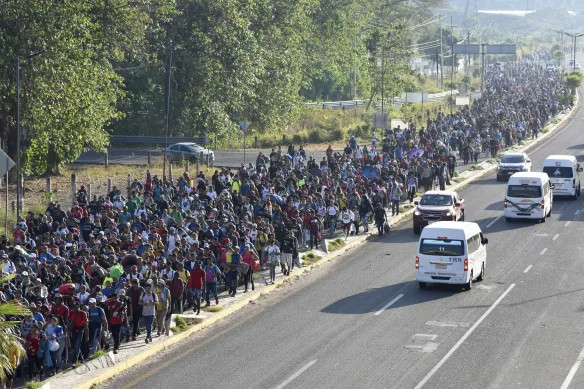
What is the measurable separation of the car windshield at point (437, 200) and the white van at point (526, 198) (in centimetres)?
343

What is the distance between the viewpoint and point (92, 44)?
4856cm

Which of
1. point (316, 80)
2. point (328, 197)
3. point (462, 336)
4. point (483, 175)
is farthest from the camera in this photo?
point (316, 80)

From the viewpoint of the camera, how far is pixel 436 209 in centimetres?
3822

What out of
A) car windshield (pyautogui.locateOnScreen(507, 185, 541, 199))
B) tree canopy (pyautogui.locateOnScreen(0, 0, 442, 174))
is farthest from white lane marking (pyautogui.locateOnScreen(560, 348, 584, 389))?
tree canopy (pyautogui.locateOnScreen(0, 0, 442, 174))

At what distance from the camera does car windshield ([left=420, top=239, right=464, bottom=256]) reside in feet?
94.1

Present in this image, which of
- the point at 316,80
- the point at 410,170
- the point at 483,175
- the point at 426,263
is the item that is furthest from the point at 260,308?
the point at 316,80

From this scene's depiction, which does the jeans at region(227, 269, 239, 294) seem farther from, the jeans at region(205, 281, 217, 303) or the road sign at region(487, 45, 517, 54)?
the road sign at region(487, 45, 517, 54)

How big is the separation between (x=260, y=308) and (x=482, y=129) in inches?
1782

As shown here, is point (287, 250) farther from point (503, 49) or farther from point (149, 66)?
point (503, 49)

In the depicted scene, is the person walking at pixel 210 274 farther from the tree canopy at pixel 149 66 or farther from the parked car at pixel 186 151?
the parked car at pixel 186 151

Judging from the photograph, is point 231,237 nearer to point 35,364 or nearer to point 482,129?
point 35,364

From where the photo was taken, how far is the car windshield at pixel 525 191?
40.7 metres

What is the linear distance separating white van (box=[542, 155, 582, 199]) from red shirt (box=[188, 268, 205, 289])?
82.2 ft

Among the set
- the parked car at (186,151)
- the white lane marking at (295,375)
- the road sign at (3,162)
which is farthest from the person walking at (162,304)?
the parked car at (186,151)
